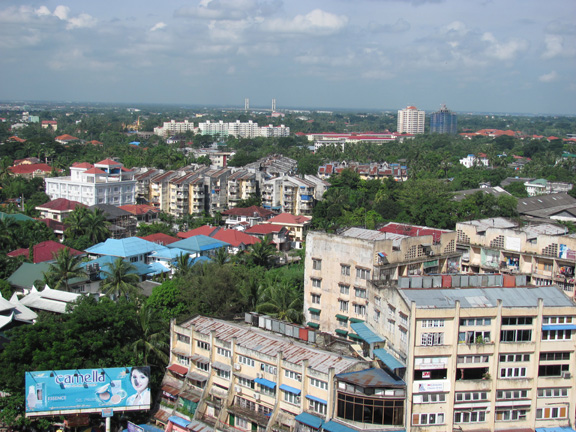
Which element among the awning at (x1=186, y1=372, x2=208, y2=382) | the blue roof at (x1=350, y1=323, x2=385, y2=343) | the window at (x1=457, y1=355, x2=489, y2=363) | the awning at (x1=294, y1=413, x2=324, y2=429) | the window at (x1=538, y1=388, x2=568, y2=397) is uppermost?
the window at (x1=457, y1=355, x2=489, y2=363)

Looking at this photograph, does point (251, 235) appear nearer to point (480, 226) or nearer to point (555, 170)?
point (480, 226)

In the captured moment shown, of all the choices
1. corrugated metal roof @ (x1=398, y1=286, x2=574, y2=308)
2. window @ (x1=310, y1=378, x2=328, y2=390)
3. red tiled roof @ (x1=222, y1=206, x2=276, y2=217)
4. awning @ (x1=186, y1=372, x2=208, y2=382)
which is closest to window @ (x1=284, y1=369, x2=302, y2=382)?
window @ (x1=310, y1=378, x2=328, y2=390)

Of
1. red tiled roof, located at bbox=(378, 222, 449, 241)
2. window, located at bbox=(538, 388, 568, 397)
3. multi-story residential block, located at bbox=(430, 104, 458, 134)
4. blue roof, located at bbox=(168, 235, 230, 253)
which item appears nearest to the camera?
window, located at bbox=(538, 388, 568, 397)

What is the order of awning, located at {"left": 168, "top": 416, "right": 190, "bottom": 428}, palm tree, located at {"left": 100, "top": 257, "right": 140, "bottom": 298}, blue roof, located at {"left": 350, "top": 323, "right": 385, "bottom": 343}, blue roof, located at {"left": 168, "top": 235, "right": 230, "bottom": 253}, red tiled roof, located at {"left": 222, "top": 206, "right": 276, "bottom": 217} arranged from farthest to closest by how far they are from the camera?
red tiled roof, located at {"left": 222, "top": 206, "right": 276, "bottom": 217} < blue roof, located at {"left": 168, "top": 235, "right": 230, "bottom": 253} < palm tree, located at {"left": 100, "top": 257, "right": 140, "bottom": 298} < awning, located at {"left": 168, "top": 416, "right": 190, "bottom": 428} < blue roof, located at {"left": 350, "top": 323, "right": 385, "bottom": 343}

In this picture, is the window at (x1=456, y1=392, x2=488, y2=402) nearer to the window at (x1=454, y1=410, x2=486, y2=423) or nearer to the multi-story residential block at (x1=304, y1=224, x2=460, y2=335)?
the window at (x1=454, y1=410, x2=486, y2=423)

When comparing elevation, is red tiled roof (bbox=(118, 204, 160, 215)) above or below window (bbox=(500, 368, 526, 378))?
below

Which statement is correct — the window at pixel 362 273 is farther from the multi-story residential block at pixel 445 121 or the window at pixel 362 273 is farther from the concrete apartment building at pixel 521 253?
the multi-story residential block at pixel 445 121

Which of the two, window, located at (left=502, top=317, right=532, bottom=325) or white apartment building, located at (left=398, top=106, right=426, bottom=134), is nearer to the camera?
window, located at (left=502, top=317, right=532, bottom=325)
